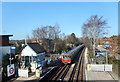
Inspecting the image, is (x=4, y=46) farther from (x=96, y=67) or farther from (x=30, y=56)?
(x=96, y=67)

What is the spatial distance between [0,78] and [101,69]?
34.9 feet

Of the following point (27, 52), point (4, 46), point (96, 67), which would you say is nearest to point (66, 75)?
point (96, 67)

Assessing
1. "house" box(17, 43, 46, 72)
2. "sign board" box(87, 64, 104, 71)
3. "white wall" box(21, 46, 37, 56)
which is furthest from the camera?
"white wall" box(21, 46, 37, 56)

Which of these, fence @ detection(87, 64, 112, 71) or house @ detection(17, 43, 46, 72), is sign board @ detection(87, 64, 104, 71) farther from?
house @ detection(17, 43, 46, 72)

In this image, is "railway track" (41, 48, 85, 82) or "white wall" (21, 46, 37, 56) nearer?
"railway track" (41, 48, 85, 82)

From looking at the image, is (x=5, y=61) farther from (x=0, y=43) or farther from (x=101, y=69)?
(x=101, y=69)

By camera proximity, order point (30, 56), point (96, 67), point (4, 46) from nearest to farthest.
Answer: point (96, 67)
point (30, 56)
point (4, 46)

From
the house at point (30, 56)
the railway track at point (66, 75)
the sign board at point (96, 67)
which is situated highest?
the house at point (30, 56)

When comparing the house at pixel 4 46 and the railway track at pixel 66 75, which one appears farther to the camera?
the house at pixel 4 46

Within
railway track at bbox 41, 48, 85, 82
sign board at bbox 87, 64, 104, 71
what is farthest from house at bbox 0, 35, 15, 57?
sign board at bbox 87, 64, 104, 71

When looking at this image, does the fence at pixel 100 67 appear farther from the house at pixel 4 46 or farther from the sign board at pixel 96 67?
the house at pixel 4 46

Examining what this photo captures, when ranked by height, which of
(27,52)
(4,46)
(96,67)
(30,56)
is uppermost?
(4,46)

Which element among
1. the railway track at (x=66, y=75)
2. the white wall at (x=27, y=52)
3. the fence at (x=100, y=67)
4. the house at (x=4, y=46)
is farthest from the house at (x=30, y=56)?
the fence at (x=100, y=67)

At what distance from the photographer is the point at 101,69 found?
1308 centimetres
